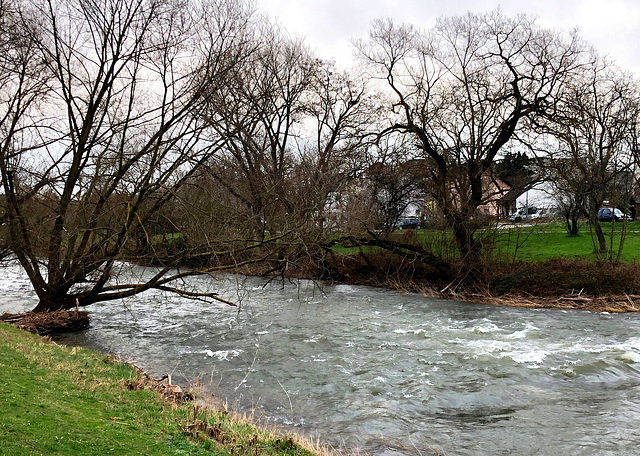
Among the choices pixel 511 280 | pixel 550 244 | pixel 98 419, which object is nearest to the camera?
pixel 98 419

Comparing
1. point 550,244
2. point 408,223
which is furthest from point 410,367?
point 550,244

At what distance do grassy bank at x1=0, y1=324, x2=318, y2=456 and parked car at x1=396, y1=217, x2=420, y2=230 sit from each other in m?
20.6

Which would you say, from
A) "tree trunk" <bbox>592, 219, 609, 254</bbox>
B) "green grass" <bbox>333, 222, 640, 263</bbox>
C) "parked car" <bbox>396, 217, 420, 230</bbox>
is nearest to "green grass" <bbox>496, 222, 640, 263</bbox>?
"green grass" <bbox>333, 222, 640, 263</bbox>

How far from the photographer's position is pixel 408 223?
3050cm

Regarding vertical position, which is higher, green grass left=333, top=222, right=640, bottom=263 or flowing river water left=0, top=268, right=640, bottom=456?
green grass left=333, top=222, right=640, bottom=263

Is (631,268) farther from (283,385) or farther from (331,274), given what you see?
(283,385)

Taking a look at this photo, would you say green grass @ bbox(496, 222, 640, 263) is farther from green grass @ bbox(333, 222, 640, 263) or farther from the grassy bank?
the grassy bank

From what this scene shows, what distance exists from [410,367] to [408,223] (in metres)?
19.1

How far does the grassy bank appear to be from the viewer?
4.81m

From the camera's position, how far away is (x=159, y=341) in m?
14.6

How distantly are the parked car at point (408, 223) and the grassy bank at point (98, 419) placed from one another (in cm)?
2060

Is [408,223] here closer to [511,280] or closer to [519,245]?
[519,245]

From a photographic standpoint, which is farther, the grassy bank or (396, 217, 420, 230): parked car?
(396, 217, 420, 230): parked car

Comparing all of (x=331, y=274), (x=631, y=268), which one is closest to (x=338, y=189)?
(x=331, y=274)
